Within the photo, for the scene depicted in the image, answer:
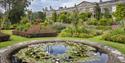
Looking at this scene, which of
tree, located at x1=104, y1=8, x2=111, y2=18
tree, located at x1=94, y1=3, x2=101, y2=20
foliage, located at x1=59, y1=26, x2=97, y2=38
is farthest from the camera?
tree, located at x1=94, y1=3, x2=101, y2=20

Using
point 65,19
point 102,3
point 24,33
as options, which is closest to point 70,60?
point 24,33

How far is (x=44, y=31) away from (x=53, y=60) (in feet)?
44.6

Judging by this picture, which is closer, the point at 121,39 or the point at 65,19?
the point at 121,39

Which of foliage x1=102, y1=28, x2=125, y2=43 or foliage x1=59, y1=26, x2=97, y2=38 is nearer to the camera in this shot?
foliage x1=102, y1=28, x2=125, y2=43

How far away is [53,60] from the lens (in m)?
→ 12.9

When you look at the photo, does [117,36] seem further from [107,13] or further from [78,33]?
[107,13]

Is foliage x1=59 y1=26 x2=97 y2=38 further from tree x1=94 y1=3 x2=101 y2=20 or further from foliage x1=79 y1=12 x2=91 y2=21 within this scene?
tree x1=94 y1=3 x2=101 y2=20

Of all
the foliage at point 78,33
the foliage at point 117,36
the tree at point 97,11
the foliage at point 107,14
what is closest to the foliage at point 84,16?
the tree at point 97,11

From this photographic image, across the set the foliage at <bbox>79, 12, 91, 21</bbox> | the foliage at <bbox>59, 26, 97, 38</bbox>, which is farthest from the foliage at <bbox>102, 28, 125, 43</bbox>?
the foliage at <bbox>79, 12, 91, 21</bbox>

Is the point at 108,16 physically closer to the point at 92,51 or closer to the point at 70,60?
the point at 92,51

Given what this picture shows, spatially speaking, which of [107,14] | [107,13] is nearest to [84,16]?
[107,14]

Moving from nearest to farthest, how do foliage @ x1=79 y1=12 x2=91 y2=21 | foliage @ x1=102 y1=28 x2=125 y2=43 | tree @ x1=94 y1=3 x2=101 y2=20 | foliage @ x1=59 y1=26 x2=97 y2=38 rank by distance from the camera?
foliage @ x1=102 y1=28 x2=125 y2=43, foliage @ x1=59 y1=26 x2=97 y2=38, foliage @ x1=79 y1=12 x2=91 y2=21, tree @ x1=94 y1=3 x2=101 y2=20

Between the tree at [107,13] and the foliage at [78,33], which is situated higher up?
the tree at [107,13]

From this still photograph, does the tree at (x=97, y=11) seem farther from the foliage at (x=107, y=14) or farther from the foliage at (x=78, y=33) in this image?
the foliage at (x=78, y=33)
